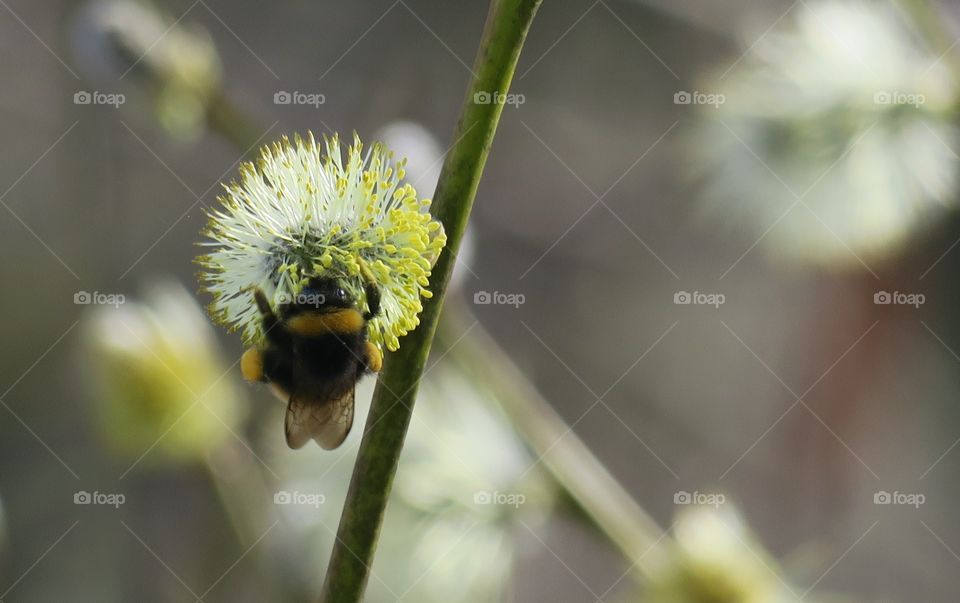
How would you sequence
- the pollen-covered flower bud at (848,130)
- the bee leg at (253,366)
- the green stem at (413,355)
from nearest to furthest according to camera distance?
1. the green stem at (413,355)
2. the bee leg at (253,366)
3. the pollen-covered flower bud at (848,130)

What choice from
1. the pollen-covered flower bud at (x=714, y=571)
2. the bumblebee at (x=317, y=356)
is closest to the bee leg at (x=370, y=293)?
the bumblebee at (x=317, y=356)

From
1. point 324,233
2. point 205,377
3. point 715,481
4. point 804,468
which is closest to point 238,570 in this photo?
point 205,377

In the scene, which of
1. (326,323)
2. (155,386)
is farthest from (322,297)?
(155,386)

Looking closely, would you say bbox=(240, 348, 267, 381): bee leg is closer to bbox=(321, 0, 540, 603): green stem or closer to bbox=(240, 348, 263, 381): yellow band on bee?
bbox=(240, 348, 263, 381): yellow band on bee

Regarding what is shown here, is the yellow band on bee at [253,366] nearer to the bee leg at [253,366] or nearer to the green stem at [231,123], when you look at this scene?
the bee leg at [253,366]

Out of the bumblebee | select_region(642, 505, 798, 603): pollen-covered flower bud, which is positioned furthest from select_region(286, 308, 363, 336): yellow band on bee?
select_region(642, 505, 798, 603): pollen-covered flower bud

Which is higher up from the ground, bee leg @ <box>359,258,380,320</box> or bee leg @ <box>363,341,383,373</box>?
bee leg @ <box>359,258,380,320</box>
